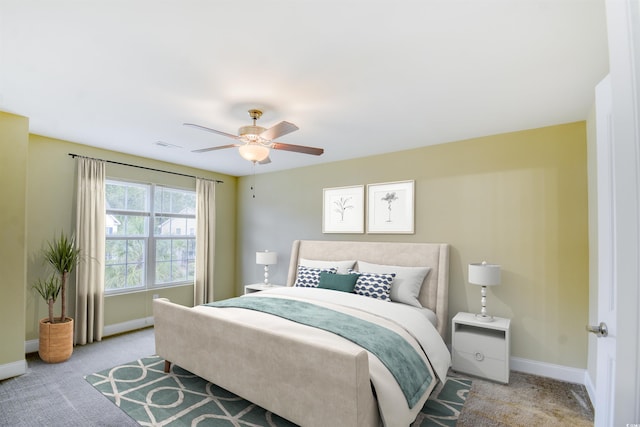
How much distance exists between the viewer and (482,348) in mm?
3123

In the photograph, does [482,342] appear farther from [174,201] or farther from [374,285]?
[174,201]

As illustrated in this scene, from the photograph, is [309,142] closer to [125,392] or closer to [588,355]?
[125,392]

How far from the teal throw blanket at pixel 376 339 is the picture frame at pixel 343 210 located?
1.81m

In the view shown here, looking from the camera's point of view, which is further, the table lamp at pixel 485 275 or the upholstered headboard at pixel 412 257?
the upholstered headboard at pixel 412 257

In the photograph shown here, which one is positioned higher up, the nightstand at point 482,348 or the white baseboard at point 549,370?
the nightstand at point 482,348

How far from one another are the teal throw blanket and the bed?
0.12 feet

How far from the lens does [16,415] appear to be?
2400 millimetres

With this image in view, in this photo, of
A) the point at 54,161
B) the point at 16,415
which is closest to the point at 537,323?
the point at 16,415

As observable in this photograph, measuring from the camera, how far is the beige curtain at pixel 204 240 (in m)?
5.30

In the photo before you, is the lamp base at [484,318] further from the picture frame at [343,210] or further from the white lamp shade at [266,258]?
the white lamp shade at [266,258]

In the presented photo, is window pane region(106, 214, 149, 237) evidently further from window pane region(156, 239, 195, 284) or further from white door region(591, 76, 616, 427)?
white door region(591, 76, 616, 427)

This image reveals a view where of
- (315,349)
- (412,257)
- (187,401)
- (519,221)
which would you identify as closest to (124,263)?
(187,401)

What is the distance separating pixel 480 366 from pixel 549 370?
0.70 meters

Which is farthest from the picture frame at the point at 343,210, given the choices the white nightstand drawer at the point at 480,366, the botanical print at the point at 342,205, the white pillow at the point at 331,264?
the white nightstand drawer at the point at 480,366
